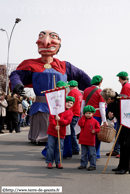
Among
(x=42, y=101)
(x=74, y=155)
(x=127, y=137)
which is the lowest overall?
(x=74, y=155)

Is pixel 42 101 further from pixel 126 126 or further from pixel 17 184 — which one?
pixel 17 184

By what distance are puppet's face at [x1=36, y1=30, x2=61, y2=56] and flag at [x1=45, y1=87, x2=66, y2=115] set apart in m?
2.67

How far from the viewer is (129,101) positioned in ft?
18.3

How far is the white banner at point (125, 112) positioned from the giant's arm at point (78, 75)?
11.4 ft

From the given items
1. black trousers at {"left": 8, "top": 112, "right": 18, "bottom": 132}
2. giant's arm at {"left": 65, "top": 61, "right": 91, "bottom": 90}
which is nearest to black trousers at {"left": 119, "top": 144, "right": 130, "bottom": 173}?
giant's arm at {"left": 65, "top": 61, "right": 91, "bottom": 90}

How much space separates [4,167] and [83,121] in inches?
67.0

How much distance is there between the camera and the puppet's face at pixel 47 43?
854cm

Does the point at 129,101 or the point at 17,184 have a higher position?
the point at 129,101

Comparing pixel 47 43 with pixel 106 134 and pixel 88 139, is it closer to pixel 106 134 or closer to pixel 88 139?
pixel 106 134

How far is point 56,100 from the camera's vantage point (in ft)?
20.1

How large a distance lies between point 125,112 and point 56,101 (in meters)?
1.33

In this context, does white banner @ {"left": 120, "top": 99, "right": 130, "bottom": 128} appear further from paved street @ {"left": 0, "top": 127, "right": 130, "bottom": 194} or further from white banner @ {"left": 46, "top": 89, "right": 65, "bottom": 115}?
white banner @ {"left": 46, "top": 89, "right": 65, "bottom": 115}

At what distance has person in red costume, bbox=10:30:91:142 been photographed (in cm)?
840

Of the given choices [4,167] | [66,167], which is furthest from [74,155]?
[4,167]
